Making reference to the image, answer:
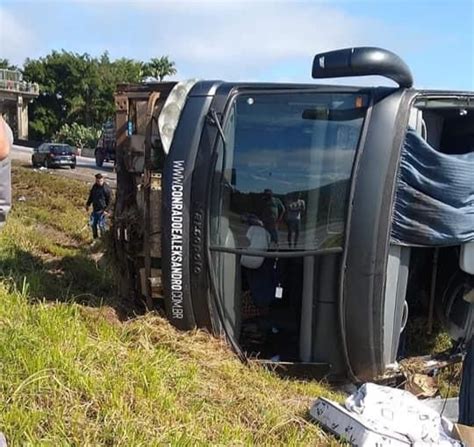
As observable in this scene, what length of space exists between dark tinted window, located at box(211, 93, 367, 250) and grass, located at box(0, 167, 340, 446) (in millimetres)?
874

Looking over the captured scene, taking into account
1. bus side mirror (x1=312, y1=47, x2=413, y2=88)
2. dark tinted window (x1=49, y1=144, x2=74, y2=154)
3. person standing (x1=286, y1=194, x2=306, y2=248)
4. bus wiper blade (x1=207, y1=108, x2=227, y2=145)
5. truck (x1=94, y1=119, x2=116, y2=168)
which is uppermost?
bus side mirror (x1=312, y1=47, x2=413, y2=88)

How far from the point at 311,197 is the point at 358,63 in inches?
35.8

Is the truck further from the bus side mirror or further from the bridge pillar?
the bridge pillar

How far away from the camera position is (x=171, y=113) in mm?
4301

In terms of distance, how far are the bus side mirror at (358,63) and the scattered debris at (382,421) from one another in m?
1.95

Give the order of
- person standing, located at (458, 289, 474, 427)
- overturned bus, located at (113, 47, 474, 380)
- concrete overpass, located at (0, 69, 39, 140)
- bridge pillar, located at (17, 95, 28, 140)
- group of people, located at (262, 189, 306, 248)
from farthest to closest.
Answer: bridge pillar, located at (17, 95, 28, 140), concrete overpass, located at (0, 69, 39, 140), group of people, located at (262, 189, 306, 248), overturned bus, located at (113, 47, 474, 380), person standing, located at (458, 289, 474, 427)

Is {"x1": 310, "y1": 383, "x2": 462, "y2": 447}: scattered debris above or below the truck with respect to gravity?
below

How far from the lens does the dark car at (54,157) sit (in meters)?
33.9

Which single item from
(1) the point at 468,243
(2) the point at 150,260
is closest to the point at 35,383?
(2) the point at 150,260

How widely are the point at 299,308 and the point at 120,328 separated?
1.34 m

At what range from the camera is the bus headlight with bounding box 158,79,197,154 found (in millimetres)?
4254

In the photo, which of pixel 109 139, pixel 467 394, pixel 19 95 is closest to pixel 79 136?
pixel 19 95

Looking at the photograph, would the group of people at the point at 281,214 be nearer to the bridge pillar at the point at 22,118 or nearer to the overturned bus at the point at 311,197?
the overturned bus at the point at 311,197

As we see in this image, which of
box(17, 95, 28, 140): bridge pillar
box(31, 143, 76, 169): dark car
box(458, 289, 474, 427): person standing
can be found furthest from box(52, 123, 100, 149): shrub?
box(458, 289, 474, 427): person standing
